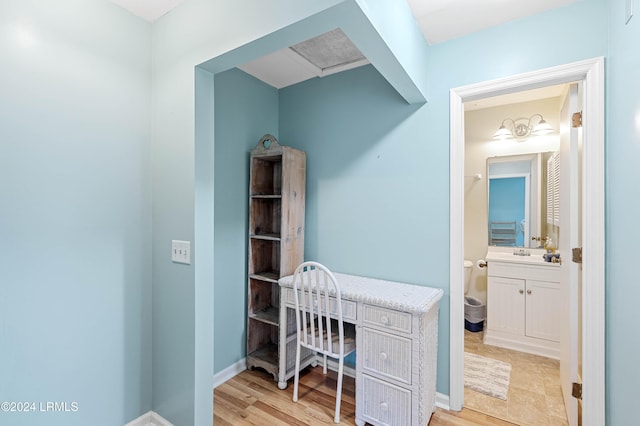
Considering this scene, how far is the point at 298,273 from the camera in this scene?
194 centimetres

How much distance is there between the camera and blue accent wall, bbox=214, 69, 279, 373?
224cm

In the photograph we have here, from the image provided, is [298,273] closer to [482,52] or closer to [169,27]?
[169,27]

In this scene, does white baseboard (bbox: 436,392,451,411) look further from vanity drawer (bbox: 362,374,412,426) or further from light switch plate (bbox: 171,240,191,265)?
light switch plate (bbox: 171,240,191,265)

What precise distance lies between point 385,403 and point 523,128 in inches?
117

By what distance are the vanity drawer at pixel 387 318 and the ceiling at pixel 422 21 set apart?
1758mm

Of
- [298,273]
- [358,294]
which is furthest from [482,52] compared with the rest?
[298,273]

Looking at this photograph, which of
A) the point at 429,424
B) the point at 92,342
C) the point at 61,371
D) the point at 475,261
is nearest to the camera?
the point at 61,371

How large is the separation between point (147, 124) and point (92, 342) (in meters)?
1.24

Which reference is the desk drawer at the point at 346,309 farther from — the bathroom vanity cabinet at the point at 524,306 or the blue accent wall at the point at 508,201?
the blue accent wall at the point at 508,201

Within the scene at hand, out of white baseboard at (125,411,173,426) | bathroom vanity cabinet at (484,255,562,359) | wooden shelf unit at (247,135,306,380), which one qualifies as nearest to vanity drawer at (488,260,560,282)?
bathroom vanity cabinet at (484,255,562,359)

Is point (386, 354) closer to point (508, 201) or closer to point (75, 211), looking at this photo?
point (75, 211)

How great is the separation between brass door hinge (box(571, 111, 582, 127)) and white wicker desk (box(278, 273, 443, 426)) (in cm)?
127

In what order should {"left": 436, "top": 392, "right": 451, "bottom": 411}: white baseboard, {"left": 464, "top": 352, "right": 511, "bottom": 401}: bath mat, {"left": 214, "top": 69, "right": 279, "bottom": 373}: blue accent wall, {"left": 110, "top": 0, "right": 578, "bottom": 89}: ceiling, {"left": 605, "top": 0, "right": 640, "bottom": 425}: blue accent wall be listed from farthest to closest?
1. {"left": 214, "top": 69, "right": 279, "bottom": 373}: blue accent wall
2. {"left": 464, "top": 352, "right": 511, "bottom": 401}: bath mat
3. {"left": 436, "top": 392, "right": 451, "bottom": 411}: white baseboard
4. {"left": 110, "top": 0, "right": 578, "bottom": 89}: ceiling
5. {"left": 605, "top": 0, "right": 640, "bottom": 425}: blue accent wall

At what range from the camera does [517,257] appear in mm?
2971
